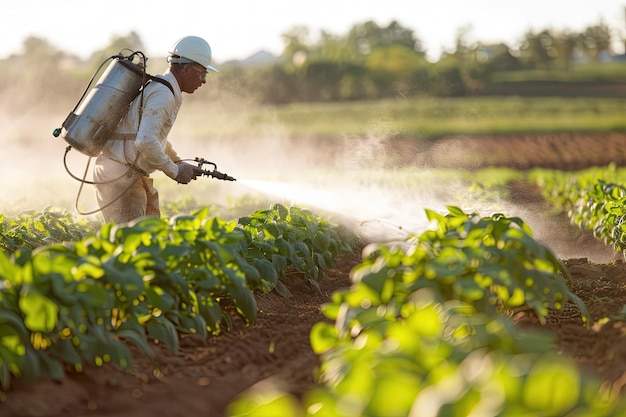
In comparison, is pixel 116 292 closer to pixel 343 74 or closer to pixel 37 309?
pixel 37 309

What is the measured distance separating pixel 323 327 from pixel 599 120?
3995 cm

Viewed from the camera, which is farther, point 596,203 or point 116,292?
point 596,203

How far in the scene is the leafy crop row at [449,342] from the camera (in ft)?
6.79

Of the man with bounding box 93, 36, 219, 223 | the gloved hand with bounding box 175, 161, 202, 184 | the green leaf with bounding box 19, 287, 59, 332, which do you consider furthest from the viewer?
the gloved hand with bounding box 175, 161, 202, 184

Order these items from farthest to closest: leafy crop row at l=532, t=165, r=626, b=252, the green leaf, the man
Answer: leafy crop row at l=532, t=165, r=626, b=252 < the man < the green leaf

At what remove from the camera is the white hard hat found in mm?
6633

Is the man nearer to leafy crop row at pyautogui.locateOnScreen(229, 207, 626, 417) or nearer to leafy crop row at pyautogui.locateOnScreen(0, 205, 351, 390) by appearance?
leafy crop row at pyautogui.locateOnScreen(0, 205, 351, 390)

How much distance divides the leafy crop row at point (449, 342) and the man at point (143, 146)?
2.59 m

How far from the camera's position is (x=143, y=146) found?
20.8 feet

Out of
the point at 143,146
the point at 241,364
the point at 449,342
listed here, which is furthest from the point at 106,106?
the point at 449,342

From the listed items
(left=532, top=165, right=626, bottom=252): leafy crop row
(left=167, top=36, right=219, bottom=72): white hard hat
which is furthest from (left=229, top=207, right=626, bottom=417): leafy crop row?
(left=532, top=165, right=626, bottom=252): leafy crop row

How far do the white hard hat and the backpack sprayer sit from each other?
244 mm

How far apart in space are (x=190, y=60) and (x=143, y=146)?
2.48ft

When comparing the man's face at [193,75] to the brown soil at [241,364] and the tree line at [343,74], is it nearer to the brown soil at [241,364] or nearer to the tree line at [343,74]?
the brown soil at [241,364]
